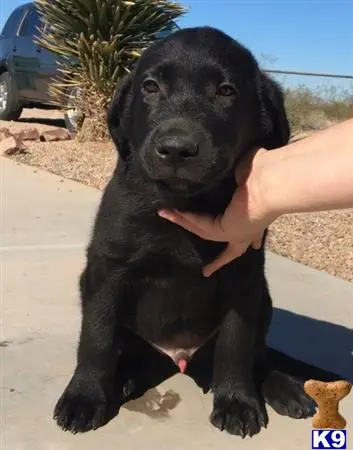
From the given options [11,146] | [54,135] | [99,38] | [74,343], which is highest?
[99,38]

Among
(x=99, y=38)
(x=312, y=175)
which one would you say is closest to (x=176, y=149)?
(x=312, y=175)

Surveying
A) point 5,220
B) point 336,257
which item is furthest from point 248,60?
point 5,220

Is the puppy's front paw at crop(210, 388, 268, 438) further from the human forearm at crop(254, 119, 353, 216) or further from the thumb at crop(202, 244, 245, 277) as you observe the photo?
the human forearm at crop(254, 119, 353, 216)

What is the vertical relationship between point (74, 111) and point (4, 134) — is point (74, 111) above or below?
above

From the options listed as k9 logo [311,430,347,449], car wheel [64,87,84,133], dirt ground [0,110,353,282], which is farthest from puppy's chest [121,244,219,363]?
car wheel [64,87,84,133]

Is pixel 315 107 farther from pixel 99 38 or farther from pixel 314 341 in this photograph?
pixel 314 341

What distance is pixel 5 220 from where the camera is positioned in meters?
5.49

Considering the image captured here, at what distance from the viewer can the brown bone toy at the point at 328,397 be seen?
5.09ft

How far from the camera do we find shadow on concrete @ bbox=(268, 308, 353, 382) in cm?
316

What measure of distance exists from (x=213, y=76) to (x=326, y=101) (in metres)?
11.6

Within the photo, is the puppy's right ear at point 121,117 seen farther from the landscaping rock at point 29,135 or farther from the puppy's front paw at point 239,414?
the landscaping rock at point 29,135

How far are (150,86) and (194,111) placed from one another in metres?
0.31

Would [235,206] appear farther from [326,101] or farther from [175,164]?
[326,101]

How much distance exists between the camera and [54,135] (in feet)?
33.8
